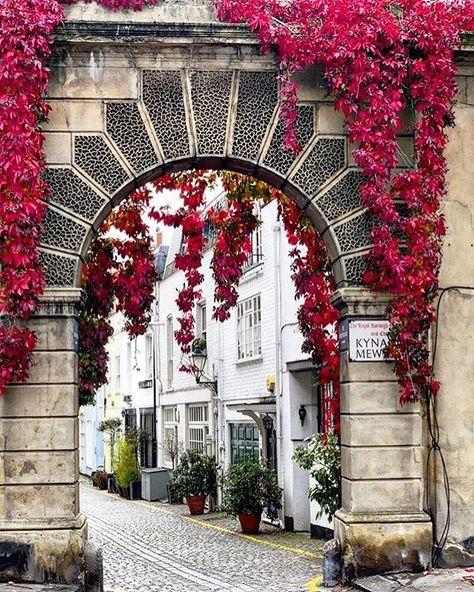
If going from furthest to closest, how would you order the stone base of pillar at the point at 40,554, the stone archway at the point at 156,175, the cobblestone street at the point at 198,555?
the cobblestone street at the point at 198,555 → the stone archway at the point at 156,175 → the stone base of pillar at the point at 40,554

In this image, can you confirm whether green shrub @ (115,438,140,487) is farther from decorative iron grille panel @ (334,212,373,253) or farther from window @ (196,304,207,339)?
decorative iron grille panel @ (334,212,373,253)

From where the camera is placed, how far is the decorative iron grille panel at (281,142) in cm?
1221

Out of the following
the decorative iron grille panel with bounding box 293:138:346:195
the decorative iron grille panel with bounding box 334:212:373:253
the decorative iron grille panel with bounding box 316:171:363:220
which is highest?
the decorative iron grille panel with bounding box 293:138:346:195

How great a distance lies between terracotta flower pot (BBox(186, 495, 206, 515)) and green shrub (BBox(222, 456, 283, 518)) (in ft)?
17.4

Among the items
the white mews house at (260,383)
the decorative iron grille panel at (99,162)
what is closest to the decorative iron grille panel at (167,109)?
the decorative iron grille panel at (99,162)

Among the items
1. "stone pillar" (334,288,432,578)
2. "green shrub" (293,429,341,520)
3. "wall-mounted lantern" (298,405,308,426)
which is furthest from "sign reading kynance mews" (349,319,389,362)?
"wall-mounted lantern" (298,405,308,426)

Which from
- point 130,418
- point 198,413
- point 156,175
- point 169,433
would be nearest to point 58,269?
point 156,175

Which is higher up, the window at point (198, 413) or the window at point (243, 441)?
the window at point (198, 413)

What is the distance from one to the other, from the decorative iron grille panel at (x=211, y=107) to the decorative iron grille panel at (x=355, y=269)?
6.00ft

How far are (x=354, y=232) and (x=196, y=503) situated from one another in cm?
1493

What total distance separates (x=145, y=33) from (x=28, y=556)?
5498 mm

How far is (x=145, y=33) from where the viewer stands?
38.8 feet

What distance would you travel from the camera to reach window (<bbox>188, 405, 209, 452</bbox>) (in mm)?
28766

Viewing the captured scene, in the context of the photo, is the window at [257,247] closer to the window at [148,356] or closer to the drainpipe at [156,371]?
the drainpipe at [156,371]
